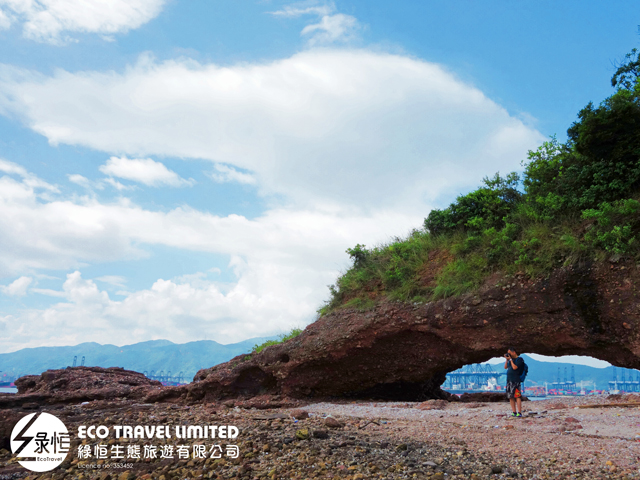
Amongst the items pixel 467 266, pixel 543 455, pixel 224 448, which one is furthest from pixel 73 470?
pixel 467 266

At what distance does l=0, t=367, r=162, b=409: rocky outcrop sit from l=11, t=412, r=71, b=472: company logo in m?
4.53

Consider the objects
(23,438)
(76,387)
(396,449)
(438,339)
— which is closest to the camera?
(396,449)

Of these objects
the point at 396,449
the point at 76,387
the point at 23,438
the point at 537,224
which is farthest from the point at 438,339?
the point at 76,387

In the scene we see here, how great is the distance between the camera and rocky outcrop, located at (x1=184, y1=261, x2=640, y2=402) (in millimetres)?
10930

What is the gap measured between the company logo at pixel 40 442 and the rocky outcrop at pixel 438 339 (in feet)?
20.2

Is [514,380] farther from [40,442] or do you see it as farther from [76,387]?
[76,387]

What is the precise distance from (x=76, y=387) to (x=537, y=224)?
1696cm

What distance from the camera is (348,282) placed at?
16.4 m

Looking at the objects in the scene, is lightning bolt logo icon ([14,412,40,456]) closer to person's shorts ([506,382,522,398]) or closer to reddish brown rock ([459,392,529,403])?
person's shorts ([506,382,522,398])

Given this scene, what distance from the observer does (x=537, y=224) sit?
12.5 m

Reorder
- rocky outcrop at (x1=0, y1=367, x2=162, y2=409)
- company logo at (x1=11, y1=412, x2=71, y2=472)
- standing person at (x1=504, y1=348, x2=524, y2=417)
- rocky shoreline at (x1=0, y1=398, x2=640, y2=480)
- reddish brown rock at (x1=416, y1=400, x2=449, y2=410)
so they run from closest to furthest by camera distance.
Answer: rocky shoreline at (x1=0, y1=398, x2=640, y2=480) → company logo at (x1=11, y1=412, x2=71, y2=472) → standing person at (x1=504, y1=348, x2=524, y2=417) → reddish brown rock at (x1=416, y1=400, x2=449, y2=410) → rocky outcrop at (x1=0, y1=367, x2=162, y2=409)

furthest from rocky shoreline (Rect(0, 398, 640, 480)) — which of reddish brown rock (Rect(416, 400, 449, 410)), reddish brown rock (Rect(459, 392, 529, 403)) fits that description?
reddish brown rock (Rect(459, 392, 529, 403))

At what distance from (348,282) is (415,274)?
2.79 metres

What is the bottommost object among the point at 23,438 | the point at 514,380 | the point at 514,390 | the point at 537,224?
the point at 23,438
